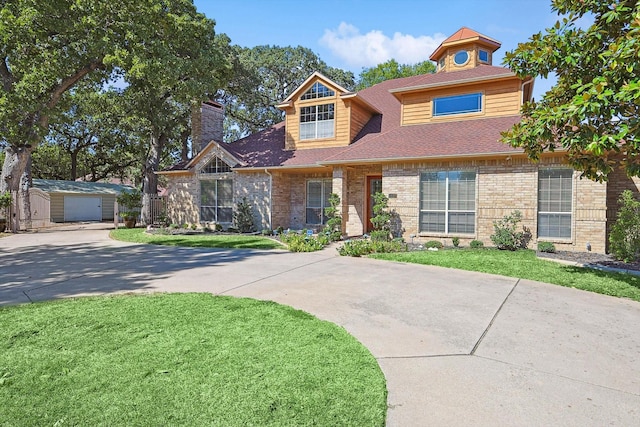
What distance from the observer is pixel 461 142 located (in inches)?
486

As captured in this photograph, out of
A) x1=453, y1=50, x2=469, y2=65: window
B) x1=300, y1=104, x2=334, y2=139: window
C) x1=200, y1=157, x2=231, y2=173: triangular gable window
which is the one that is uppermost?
x1=453, y1=50, x2=469, y2=65: window

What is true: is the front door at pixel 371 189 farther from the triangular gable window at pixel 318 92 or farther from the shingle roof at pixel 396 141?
the triangular gable window at pixel 318 92

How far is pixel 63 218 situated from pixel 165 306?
28474mm

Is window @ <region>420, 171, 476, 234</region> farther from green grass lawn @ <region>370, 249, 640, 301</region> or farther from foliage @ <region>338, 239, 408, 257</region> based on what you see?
foliage @ <region>338, 239, 408, 257</region>

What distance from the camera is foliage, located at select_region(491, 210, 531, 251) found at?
11125mm

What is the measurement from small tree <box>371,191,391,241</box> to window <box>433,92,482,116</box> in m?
4.55

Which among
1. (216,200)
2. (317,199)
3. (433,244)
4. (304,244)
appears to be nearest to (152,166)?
(216,200)

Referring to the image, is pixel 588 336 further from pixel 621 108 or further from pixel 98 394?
pixel 98 394

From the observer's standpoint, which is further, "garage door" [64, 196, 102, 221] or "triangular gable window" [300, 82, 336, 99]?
"garage door" [64, 196, 102, 221]

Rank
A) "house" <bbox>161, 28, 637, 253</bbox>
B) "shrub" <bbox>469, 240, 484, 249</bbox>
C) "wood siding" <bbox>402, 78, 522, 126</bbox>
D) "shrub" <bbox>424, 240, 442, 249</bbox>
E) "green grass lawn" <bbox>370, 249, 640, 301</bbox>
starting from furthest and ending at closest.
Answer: "wood siding" <bbox>402, 78, 522, 126</bbox> → "shrub" <bbox>424, 240, 442, 249</bbox> → "shrub" <bbox>469, 240, 484, 249</bbox> → "house" <bbox>161, 28, 637, 253</bbox> → "green grass lawn" <bbox>370, 249, 640, 301</bbox>

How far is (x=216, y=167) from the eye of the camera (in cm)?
1809

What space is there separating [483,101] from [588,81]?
7140 mm

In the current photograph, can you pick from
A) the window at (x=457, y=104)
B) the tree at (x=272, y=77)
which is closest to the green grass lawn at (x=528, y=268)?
the window at (x=457, y=104)

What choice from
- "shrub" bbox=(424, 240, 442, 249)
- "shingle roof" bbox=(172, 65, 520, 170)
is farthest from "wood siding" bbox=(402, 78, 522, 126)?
"shrub" bbox=(424, 240, 442, 249)
